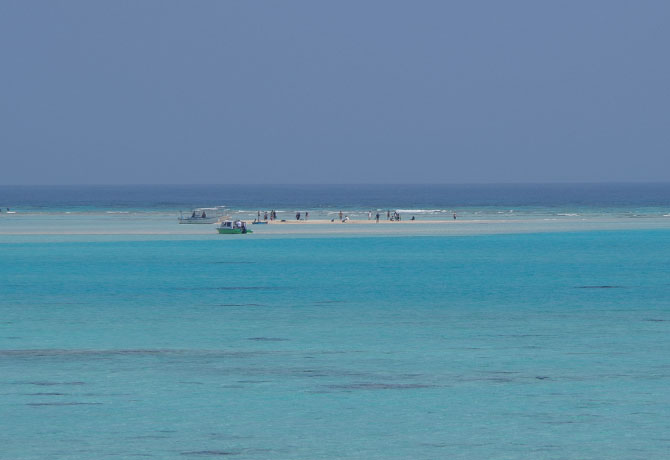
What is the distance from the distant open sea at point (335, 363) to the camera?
14562 millimetres

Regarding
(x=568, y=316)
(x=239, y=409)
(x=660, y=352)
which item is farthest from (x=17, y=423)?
(x=568, y=316)

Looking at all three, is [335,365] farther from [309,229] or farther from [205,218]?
→ [205,218]

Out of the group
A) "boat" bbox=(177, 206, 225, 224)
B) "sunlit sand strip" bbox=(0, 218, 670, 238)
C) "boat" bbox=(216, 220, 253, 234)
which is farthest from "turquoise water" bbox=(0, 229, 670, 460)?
"boat" bbox=(177, 206, 225, 224)

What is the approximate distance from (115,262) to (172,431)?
37490mm

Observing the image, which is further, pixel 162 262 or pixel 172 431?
pixel 162 262

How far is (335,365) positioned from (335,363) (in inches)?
9.2

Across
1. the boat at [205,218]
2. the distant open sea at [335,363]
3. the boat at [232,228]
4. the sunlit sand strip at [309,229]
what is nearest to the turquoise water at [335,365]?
the distant open sea at [335,363]

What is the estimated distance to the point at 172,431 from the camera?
15.0 meters

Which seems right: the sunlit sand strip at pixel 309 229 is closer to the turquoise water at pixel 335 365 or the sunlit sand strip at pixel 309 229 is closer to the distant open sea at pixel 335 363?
the distant open sea at pixel 335 363

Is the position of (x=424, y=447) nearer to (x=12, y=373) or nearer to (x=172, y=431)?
(x=172, y=431)

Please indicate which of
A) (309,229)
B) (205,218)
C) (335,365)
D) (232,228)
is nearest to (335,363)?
(335,365)

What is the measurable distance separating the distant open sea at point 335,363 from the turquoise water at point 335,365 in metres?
0.05

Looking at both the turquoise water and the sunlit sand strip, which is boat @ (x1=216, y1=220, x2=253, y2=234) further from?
the turquoise water

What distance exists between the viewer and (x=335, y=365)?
2058 centimetres
